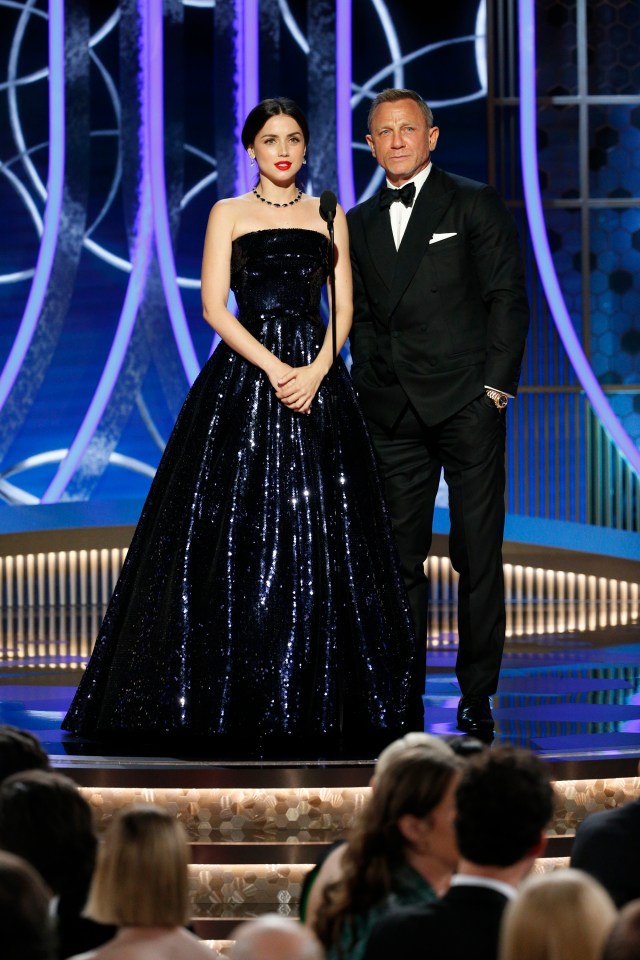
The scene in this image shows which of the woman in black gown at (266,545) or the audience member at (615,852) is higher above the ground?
the woman in black gown at (266,545)

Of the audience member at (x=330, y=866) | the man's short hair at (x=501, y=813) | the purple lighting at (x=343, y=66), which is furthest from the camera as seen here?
the purple lighting at (x=343, y=66)

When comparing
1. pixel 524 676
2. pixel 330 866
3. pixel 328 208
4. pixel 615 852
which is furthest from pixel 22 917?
pixel 524 676

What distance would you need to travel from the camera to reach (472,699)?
3453 mm

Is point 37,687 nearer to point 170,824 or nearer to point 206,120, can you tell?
point 170,824

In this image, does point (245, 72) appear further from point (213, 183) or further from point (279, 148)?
point (279, 148)

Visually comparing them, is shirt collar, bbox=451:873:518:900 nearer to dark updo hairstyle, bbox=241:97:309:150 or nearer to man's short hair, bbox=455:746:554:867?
man's short hair, bbox=455:746:554:867

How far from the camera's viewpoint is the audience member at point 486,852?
1633 millimetres

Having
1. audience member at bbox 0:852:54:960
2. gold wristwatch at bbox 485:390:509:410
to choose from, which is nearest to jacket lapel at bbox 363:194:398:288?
gold wristwatch at bbox 485:390:509:410

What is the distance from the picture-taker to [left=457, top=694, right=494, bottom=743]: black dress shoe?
3.38 metres

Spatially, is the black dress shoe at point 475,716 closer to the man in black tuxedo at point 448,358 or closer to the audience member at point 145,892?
the man in black tuxedo at point 448,358

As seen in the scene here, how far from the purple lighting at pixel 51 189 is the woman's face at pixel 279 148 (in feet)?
10.9

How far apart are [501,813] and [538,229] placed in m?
5.16

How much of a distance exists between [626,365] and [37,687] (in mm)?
3680

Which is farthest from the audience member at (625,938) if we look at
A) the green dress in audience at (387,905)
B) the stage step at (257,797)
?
the stage step at (257,797)
